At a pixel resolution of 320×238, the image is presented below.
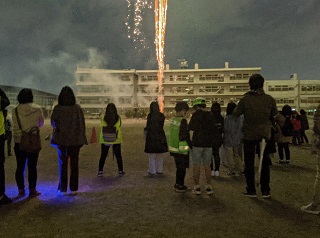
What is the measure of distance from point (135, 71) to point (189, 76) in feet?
46.2

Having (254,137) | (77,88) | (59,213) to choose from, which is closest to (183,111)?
(254,137)

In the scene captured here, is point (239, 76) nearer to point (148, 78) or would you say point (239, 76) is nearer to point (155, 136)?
point (148, 78)

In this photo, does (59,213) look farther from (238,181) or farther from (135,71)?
(135,71)

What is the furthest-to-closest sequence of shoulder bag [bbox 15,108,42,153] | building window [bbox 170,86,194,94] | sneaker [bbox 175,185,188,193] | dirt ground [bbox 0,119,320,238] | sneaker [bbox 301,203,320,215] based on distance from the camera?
1. building window [bbox 170,86,194,94]
2. sneaker [bbox 175,185,188,193]
3. shoulder bag [bbox 15,108,42,153]
4. sneaker [bbox 301,203,320,215]
5. dirt ground [bbox 0,119,320,238]

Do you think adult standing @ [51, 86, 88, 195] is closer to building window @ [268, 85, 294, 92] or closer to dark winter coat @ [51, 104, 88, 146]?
dark winter coat @ [51, 104, 88, 146]

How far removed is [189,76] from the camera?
74625 millimetres

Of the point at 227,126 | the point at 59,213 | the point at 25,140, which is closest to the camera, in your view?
the point at 59,213

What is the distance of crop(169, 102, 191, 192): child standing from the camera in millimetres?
6023

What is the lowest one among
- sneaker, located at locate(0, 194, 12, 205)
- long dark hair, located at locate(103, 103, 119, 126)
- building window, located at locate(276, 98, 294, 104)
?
sneaker, located at locate(0, 194, 12, 205)

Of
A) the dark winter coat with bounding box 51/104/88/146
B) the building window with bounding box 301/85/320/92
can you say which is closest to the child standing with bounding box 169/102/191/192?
the dark winter coat with bounding box 51/104/88/146

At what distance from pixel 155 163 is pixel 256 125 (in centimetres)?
334

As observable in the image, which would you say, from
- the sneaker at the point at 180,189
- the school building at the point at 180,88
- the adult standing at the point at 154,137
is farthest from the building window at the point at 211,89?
the sneaker at the point at 180,189

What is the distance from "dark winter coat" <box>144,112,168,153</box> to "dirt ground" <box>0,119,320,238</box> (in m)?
0.75

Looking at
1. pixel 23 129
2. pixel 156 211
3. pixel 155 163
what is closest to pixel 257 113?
pixel 156 211
